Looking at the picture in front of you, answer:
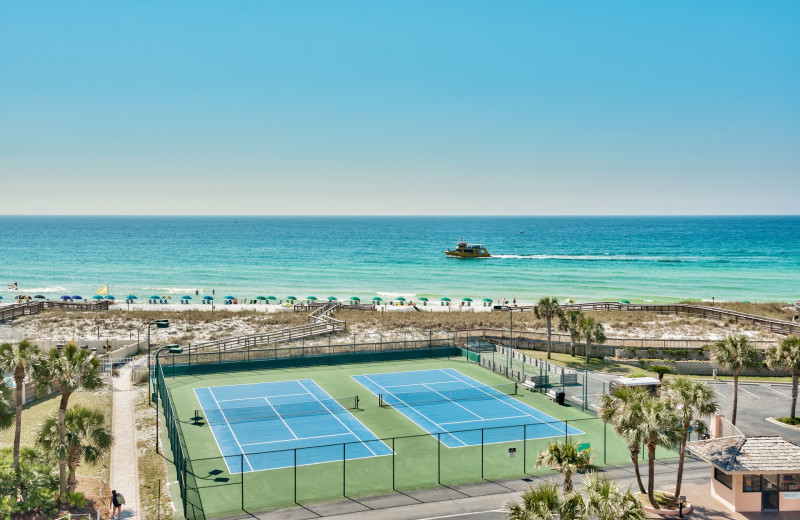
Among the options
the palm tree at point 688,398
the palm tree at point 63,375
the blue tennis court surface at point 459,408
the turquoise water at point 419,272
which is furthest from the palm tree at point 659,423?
the turquoise water at point 419,272

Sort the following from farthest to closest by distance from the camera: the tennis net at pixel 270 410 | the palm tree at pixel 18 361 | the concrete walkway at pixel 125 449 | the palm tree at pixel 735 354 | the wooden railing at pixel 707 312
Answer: the wooden railing at pixel 707 312 → the tennis net at pixel 270 410 → the palm tree at pixel 735 354 → the concrete walkway at pixel 125 449 → the palm tree at pixel 18 361

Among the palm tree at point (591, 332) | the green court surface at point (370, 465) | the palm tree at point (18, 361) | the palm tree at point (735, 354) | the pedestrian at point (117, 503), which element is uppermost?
the palm tree at point (18, 361)

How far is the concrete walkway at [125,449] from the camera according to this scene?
24483mm

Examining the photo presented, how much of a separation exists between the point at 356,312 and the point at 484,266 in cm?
7494

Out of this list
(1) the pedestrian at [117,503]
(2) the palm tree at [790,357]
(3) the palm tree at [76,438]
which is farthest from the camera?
(2) the palm tree at [790,357]

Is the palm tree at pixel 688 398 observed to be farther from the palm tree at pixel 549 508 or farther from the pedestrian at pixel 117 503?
the pedestrian at pixel 117 503

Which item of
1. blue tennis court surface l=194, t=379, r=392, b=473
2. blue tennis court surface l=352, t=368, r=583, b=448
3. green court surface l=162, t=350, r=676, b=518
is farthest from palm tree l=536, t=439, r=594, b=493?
blue tennis court surface l=194, t=379, r=392, b=473

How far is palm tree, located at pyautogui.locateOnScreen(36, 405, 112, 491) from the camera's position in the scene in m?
23.3

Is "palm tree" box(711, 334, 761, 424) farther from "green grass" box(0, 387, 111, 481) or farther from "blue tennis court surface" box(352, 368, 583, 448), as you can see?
"green grass" box(0, 387, 111, 481)

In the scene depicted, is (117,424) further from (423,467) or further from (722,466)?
(722,466)

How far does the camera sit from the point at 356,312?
230ft

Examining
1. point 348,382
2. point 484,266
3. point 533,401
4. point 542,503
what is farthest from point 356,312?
point 484,266

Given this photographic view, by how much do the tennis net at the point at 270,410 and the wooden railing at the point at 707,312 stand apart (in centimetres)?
3989

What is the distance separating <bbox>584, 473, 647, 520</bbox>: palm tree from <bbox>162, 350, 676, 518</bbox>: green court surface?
9757 mm
